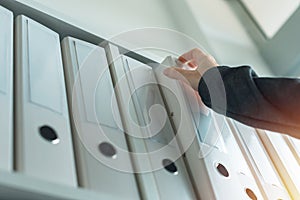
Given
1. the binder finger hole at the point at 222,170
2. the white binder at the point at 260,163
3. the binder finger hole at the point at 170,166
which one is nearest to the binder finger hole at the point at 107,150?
the binder finger hole at the point at 170,166

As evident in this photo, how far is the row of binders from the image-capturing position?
606 mm

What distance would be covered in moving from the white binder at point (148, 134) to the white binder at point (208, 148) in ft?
0.08

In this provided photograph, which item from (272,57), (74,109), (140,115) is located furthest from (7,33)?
(272,57)

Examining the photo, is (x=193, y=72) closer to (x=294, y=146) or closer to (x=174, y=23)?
(x=294, y=146)

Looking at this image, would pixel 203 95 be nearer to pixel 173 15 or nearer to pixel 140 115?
pixel 140 115

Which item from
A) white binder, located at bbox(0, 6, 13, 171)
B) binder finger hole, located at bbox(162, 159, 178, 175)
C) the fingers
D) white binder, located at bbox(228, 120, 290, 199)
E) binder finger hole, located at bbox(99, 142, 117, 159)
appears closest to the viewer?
white binder, located at bbox(0, 6, 13, 171)

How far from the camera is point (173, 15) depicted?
1.88m

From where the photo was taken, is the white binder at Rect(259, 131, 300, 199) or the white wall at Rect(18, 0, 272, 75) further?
the white wall at Rect(18, 0, 272, 75)

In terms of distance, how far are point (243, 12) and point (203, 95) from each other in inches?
64.5

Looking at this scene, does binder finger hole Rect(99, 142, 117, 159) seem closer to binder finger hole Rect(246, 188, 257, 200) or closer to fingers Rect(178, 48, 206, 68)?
binder finger hole Rect(246, 188, 257, 200)

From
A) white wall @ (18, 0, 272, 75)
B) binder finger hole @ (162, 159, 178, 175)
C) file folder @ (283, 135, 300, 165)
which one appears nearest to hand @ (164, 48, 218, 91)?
white wall @ (18, 0, 272, 75)

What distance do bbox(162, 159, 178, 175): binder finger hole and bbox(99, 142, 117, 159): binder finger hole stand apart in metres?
0.12

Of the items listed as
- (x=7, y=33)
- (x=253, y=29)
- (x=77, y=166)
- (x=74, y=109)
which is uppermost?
(x=253, y=29)

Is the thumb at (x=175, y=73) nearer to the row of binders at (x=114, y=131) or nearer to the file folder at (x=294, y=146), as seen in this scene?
the row of binders at (x=114, y=131)
